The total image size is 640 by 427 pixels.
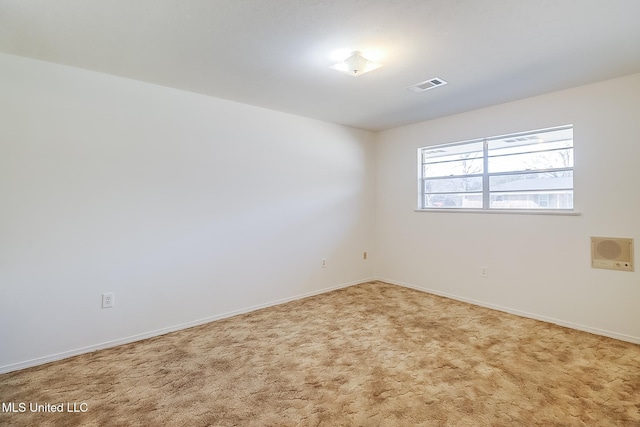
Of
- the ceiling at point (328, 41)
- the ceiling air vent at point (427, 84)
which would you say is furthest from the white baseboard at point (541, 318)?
the ceiling air vent at point (427, 84)

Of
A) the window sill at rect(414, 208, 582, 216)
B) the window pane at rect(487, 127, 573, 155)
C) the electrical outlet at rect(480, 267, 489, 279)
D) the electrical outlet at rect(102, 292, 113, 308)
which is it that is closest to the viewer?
the electrical outlet at rect(102, 292, 113, 308)

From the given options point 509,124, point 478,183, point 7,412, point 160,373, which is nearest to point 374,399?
point 160,373

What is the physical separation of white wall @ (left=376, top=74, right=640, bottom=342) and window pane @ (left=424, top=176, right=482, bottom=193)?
28cm

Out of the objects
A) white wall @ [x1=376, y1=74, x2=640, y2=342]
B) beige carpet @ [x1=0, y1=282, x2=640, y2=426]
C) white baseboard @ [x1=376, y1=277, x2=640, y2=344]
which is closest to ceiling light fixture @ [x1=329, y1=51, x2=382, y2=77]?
white wall @ [x1=376, y1=74, x2=640, y2=342]

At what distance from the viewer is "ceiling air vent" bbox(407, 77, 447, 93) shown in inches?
112

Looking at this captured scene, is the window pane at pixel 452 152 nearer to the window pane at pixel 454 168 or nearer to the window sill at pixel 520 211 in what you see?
the window pane at pixel 454 168

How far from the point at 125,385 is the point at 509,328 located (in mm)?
3328

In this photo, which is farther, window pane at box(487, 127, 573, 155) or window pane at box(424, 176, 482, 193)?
window pane at box(424, 176, 482, 193)

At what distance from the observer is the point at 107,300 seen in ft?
8.79

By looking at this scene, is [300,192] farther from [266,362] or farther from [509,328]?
[509,328]

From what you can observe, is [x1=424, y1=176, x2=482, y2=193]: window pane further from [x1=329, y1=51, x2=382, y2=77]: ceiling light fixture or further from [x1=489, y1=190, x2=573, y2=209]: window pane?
[x1=329, y1=51, x2=382, y2=77]: ceiling light fixture

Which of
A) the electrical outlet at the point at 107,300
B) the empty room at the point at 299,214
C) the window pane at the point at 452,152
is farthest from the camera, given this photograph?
the window pane at the point at 452,152

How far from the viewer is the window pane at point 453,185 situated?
3.91 metres

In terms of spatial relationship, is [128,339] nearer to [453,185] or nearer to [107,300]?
[107,300]
